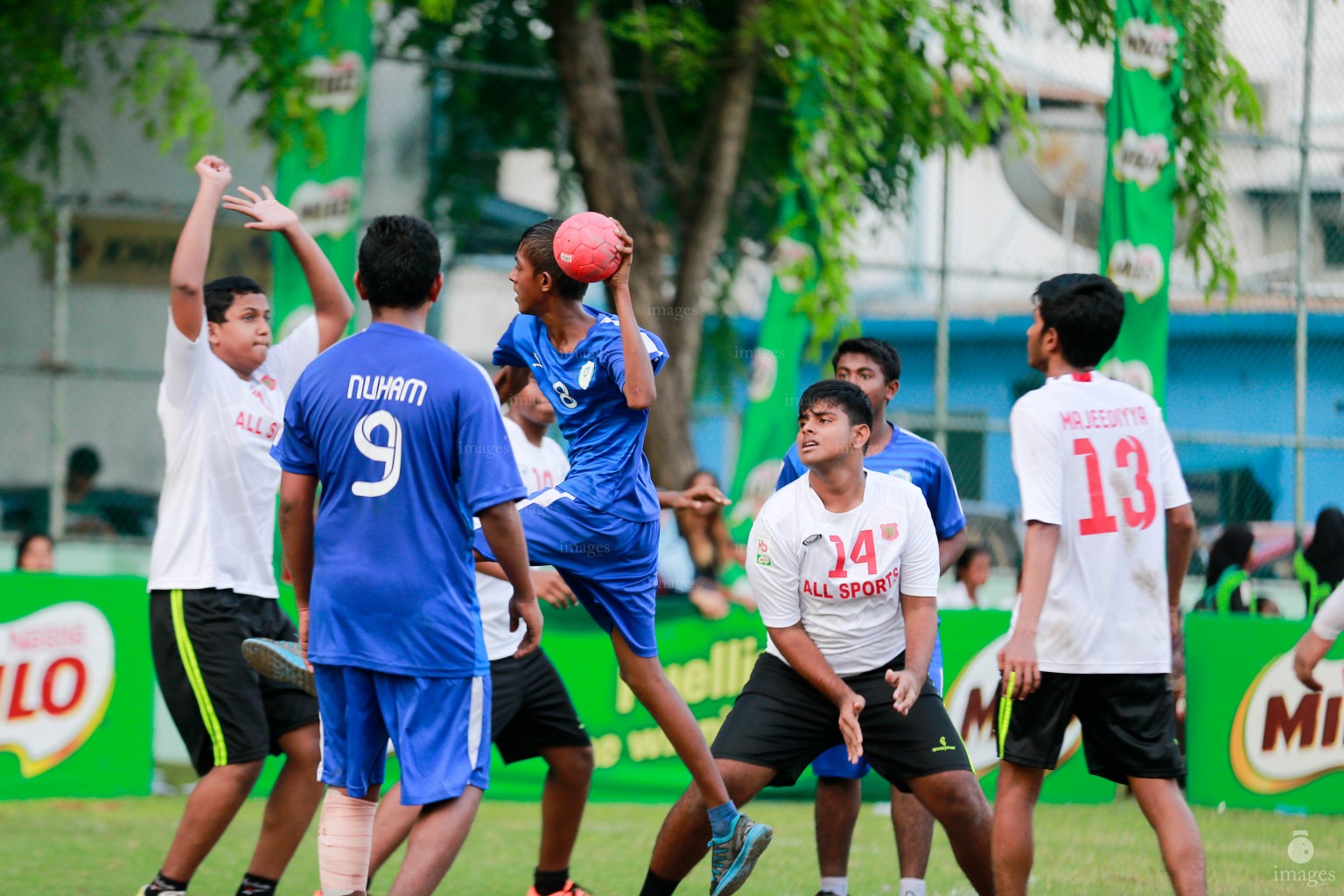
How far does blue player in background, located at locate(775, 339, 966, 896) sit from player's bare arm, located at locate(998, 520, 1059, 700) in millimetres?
913

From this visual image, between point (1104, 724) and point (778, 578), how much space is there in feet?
3.76

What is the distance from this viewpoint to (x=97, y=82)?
1200cm

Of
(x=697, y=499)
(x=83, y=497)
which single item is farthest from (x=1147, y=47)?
(x=83, y=497)

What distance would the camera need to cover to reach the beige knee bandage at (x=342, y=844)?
4328mm

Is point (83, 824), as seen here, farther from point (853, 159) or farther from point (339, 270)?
point (853, 159)

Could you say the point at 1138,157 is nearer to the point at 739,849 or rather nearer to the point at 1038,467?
the point at 1038,467

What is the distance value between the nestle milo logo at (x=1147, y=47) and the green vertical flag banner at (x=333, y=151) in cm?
538

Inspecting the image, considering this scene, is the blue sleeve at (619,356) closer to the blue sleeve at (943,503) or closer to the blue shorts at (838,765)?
the blue sleeve at (943,503)

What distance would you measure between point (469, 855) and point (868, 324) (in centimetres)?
763

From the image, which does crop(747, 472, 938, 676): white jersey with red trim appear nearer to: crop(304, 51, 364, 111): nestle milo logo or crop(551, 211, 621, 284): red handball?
crop(551, 211, 621, 284): red handball

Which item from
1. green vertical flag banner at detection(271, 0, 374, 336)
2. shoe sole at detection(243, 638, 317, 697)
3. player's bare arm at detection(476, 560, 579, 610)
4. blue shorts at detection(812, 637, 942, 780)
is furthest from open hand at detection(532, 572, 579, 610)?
green vertical flag banner at detection(271, 0, 374, 336)

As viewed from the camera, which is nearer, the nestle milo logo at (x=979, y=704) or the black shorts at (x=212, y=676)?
the black shorts at (x=212, y=676)

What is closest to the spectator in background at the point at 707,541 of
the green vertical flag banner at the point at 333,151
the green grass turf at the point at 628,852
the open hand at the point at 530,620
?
the green grass turf at the point at 628,852

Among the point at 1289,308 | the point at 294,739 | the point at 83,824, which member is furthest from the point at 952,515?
the point at 1289,308
